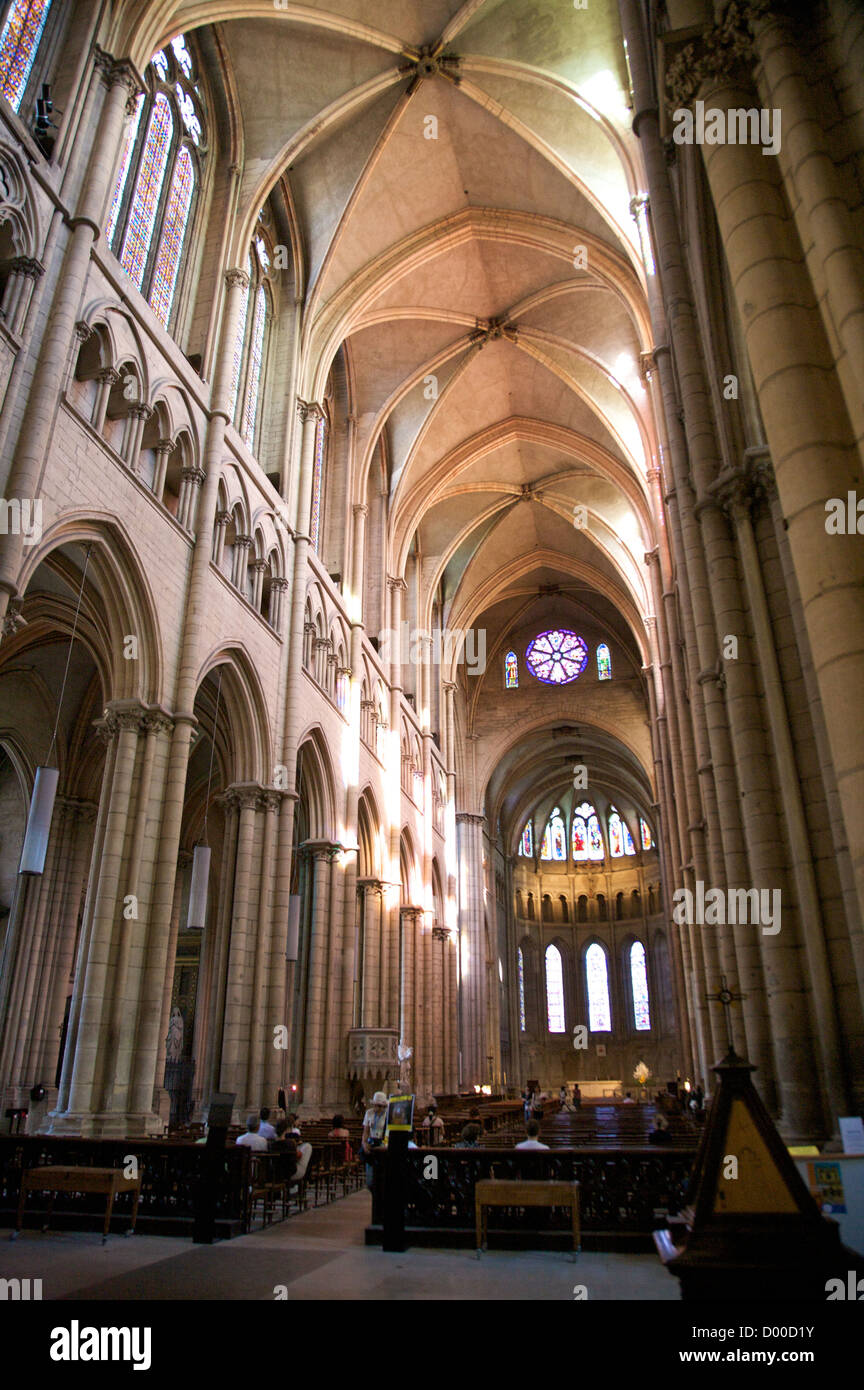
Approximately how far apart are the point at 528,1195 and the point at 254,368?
15.6m

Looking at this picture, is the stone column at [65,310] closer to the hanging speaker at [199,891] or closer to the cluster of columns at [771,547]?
the hanging speaker at [199,891]

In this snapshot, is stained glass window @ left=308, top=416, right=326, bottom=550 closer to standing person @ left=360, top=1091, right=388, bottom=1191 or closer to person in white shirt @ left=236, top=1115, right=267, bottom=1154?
standing person @ left=360, top=1091, right=388, bottom=1191

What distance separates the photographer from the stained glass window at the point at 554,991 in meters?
47.3

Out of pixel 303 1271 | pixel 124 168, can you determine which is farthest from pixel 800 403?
pixel 124 168

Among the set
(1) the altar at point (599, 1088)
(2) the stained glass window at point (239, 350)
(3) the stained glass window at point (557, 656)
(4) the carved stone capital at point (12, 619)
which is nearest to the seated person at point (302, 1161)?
(4) the carved stone capital at point (12, 619)

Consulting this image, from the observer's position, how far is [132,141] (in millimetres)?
13844

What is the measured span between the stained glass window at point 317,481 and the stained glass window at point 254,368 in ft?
7.36

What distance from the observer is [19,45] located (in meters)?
11.3

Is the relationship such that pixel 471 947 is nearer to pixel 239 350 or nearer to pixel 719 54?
pixel 239 350

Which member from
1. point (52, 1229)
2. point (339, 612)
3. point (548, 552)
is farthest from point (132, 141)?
point (548, 552)

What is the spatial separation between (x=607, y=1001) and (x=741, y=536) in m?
42.3

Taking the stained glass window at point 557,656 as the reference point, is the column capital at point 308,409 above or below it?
below

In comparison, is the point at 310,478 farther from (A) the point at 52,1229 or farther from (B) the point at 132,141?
(A) the point at 52,1229
